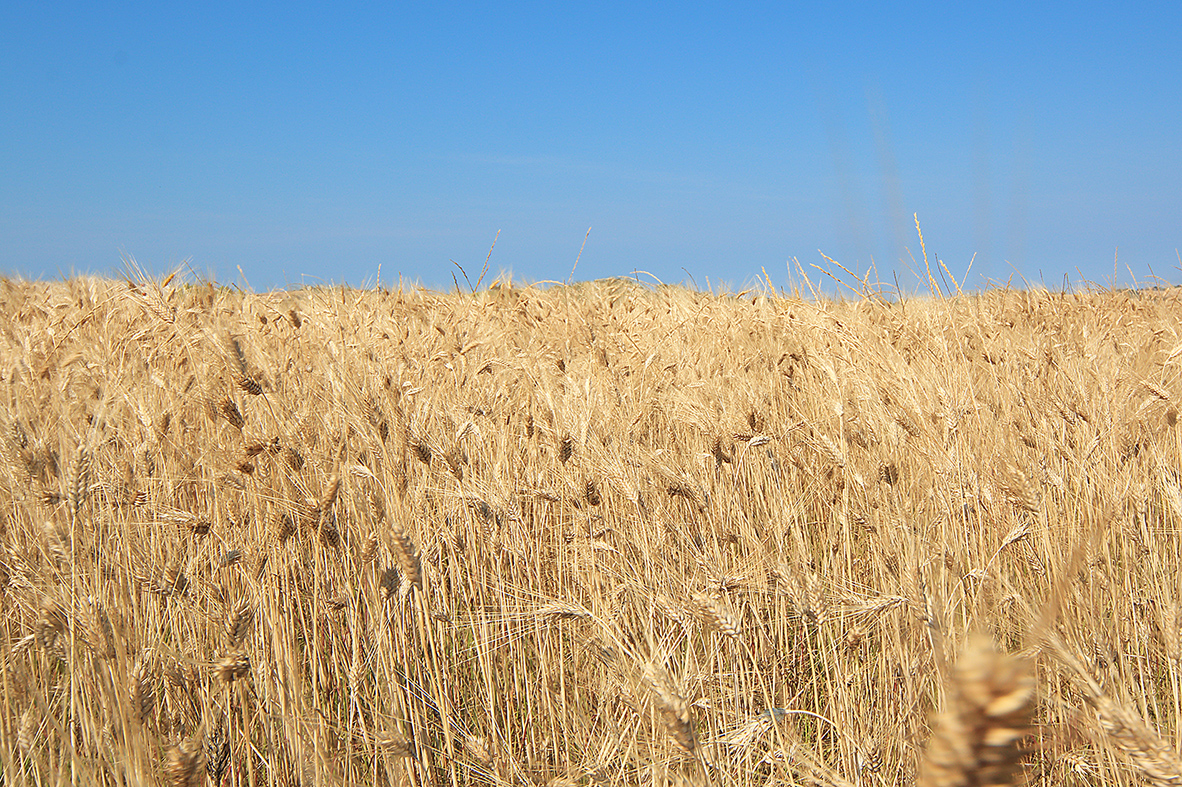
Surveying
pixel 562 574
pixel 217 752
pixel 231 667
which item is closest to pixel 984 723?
pixel 231 667

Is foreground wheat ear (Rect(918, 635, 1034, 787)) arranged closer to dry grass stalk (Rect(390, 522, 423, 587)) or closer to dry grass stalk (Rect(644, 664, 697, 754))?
dry grass stalk (Rect(644, 664, 697, 754))

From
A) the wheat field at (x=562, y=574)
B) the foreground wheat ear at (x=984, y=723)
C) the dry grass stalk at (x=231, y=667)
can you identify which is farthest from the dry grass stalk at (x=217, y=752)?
the foreground wheat ear at (x=984, y=723)

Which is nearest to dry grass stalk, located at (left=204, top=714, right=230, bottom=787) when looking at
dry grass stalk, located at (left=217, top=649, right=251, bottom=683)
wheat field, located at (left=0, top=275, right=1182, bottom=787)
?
wheat field, located at (left=0, top=275, right=1182, bottom=787)

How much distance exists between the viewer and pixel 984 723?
380 millimetres

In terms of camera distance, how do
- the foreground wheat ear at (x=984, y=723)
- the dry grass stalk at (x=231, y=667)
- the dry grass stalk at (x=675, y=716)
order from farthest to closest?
1. the dry grass stalk at (x=231, y=667)
2. the dry grass stalk at (x=675, y=716)
3. the foreground wheat ear at (x=984, y=723)

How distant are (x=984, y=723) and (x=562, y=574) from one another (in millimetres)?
1477

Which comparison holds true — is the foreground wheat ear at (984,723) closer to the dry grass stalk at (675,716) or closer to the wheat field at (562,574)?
the wheat field at (562,574)

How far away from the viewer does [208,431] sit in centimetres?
223

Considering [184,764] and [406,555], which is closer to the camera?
[184,764]

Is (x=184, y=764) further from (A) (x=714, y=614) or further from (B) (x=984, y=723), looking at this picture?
(B) (x=984, y=723)

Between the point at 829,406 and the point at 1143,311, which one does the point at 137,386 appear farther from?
the point at 1143,311

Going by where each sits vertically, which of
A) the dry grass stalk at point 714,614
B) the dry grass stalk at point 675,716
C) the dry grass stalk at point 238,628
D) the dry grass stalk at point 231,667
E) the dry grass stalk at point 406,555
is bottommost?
the dry grass stalk at point 675,716

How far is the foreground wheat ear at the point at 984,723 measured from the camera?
0.37 meters

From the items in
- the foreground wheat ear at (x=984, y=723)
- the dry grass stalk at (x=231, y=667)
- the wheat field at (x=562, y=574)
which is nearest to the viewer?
the foreground wheat ear at (x=984, y=723)
